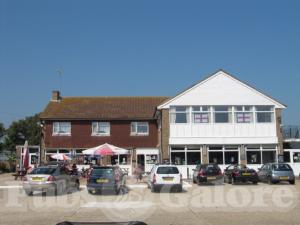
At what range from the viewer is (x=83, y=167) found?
134 feet

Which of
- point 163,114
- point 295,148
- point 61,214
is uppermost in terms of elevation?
point 163,114

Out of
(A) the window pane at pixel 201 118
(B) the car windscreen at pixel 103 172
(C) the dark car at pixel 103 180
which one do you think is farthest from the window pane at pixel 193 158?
(B) the car windscreen at pixel 103 172

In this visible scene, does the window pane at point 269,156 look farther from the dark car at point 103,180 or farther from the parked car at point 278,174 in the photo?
the dark car at point 103,180

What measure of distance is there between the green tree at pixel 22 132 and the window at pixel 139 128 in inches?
1467

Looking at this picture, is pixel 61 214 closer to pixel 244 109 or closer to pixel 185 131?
pixel 185 131

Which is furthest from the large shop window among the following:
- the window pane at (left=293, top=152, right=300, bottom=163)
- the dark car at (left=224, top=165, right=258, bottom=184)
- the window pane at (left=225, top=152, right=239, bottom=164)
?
the dark car at (left=224, top=165, right=258, bottom=184)

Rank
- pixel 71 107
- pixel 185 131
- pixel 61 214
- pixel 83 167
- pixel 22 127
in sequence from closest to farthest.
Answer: pixel 61 214
pixel 185 131
pixel 83 167
pixel 71 107
pixel 22 127

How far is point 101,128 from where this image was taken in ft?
141

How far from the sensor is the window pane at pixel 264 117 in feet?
125

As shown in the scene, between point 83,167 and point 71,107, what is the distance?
274 inches

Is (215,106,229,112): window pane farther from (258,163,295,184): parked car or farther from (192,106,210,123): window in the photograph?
(258,163,295,184): parked car

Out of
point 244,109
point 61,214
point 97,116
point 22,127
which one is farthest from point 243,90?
point 22,127

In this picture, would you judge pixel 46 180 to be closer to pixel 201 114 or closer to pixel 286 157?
pixel 201 114

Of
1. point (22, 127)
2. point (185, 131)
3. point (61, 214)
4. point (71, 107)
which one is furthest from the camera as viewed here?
point (22, 127)
